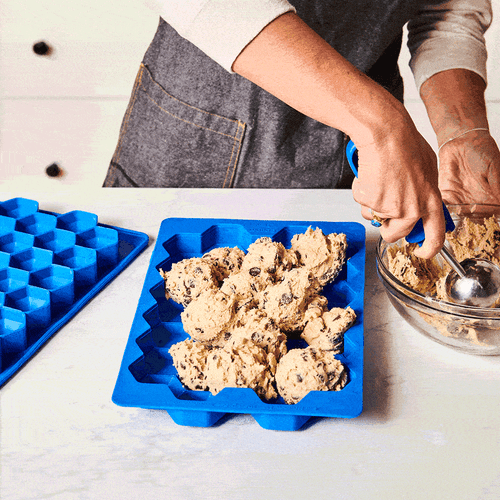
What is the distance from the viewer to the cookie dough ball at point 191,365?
590 millimetres

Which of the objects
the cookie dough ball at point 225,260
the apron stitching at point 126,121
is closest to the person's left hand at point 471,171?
the cookie dough ball at point 225,260

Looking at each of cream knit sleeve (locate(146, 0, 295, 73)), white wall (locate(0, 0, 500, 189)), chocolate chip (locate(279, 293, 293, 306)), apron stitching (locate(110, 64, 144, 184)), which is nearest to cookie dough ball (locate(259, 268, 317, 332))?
chocolate chip (locate(279, 293, 293, 306))

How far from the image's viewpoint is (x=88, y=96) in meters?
1.79

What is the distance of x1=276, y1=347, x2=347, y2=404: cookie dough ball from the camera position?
0.56 meters

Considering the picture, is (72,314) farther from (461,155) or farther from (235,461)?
(461,155)

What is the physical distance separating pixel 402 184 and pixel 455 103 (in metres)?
0.40

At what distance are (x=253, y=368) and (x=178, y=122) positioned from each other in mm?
582

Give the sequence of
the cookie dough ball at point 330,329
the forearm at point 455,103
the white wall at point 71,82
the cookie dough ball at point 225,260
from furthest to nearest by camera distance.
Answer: the white wall at point 71,82, the forearm at point 455,103, the cookie dough ball at point 225,260, the cookie dough ball at point 330,329

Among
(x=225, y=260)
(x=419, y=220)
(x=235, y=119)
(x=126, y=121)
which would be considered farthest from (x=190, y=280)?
(x=126, y=121)

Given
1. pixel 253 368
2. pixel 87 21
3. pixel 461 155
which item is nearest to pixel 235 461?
pixel 253 368

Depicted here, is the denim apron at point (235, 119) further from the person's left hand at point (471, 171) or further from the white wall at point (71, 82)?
the white wall at point (71, 82)

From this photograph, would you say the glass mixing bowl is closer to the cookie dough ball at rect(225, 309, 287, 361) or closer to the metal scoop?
the metal scoop

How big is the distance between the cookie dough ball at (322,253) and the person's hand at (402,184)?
14cm

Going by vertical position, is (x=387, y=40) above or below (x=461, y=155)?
above
